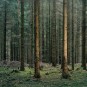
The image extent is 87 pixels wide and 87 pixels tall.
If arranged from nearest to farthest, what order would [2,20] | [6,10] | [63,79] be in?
[63,79] < [6,10] < [2,20]

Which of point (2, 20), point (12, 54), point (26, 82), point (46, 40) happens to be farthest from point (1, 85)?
point (12, 54)

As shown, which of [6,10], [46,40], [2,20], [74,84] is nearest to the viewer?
[74,84]

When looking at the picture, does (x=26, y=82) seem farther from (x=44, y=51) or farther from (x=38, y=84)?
(x=44, y=51)

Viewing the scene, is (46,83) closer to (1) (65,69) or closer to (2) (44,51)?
(1) (65,69)

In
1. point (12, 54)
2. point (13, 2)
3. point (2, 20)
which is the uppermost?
point (13, 2)

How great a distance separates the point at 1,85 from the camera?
51.8 ft

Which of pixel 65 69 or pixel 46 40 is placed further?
pixel 46 40

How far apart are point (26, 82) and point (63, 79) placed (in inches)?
106

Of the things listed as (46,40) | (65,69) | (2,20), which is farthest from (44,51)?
(65,69)

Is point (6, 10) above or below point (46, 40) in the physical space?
above

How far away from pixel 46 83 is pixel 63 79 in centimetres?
196

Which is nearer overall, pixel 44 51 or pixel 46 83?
pixel 46 83

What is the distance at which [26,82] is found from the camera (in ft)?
54.7

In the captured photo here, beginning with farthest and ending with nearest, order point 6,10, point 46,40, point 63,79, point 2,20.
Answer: point 46,40, point 2,20, point 6,10, point 63,79
